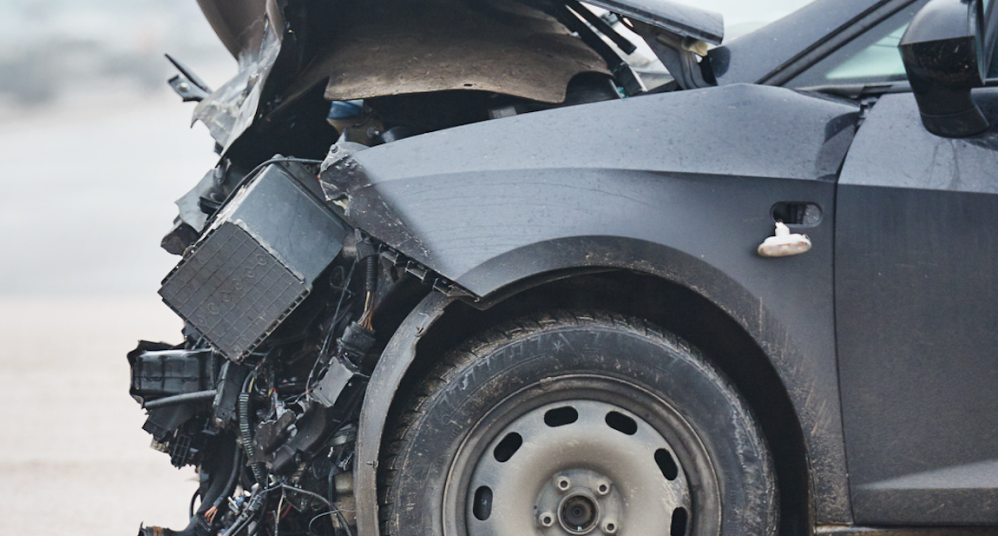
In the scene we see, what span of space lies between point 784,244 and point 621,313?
46 cm

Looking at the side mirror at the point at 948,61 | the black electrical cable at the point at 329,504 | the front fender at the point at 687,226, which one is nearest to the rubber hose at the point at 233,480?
the black electrical cable at the point at 329,504

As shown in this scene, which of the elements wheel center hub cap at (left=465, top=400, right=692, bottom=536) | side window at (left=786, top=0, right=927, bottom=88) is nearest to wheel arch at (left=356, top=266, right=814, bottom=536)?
wheel center hub cap at (left=465, top=400, right=692, bottom=536)

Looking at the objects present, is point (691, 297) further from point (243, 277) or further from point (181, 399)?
point (181, 399)

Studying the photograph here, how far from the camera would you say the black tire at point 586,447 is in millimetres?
1966

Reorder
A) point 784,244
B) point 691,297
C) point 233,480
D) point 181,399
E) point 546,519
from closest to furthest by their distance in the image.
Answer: point 784,244 < point 546,519 < point 691,297 < point 181,399 < point 233,480

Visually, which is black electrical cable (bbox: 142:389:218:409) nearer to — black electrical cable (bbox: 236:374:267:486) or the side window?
black electrical cable (bbox: 236:374:267:486)

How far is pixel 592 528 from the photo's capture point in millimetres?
1975

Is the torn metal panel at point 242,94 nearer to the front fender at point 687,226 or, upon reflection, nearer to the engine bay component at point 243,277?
the engine bay component at point 243,277

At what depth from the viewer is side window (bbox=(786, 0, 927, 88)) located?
86.9 inches

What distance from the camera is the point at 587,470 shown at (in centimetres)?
199

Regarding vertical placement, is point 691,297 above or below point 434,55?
below

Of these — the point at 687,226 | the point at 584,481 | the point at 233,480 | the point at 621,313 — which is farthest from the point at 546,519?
the point at 233,480

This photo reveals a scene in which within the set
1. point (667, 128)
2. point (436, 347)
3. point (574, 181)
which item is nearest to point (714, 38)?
point (667, 128)

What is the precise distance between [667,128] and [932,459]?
105 centimetres
